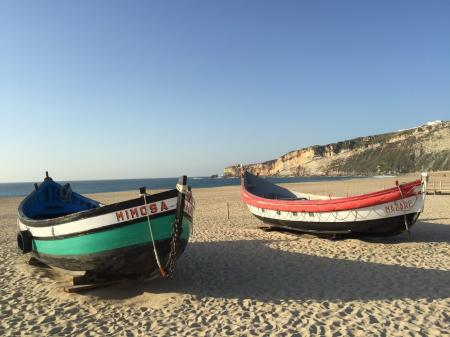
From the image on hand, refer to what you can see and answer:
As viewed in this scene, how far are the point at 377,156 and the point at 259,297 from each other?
436ft

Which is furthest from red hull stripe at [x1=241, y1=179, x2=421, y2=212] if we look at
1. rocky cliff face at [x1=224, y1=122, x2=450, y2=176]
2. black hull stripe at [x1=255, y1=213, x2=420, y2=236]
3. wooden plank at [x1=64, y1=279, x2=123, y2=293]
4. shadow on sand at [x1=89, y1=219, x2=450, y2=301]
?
rocky cliff face at [x1=224, y1=122, x2=450, y2=176]

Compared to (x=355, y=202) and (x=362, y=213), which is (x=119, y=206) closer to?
(x=355, y=202)

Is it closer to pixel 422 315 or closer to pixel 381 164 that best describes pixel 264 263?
pixel 422 315

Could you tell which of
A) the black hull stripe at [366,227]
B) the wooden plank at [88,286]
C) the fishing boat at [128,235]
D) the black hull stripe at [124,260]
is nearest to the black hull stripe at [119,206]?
the fishing boat at [128,235]

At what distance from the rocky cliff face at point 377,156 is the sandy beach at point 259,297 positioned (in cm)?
9928

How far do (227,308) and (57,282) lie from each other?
4.38 metres

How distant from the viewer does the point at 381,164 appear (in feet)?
391

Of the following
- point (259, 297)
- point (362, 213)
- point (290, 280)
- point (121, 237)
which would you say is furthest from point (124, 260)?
point (362, 213)

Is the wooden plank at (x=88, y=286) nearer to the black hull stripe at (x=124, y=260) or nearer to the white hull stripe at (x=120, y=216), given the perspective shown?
the black hull stripe at (x=124, y=260)

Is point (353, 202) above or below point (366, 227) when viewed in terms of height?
above

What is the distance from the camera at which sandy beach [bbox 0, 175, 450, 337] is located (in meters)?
5.76

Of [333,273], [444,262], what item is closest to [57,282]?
[333,273]

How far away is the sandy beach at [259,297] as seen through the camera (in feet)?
18.9

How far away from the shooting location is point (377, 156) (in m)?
128
